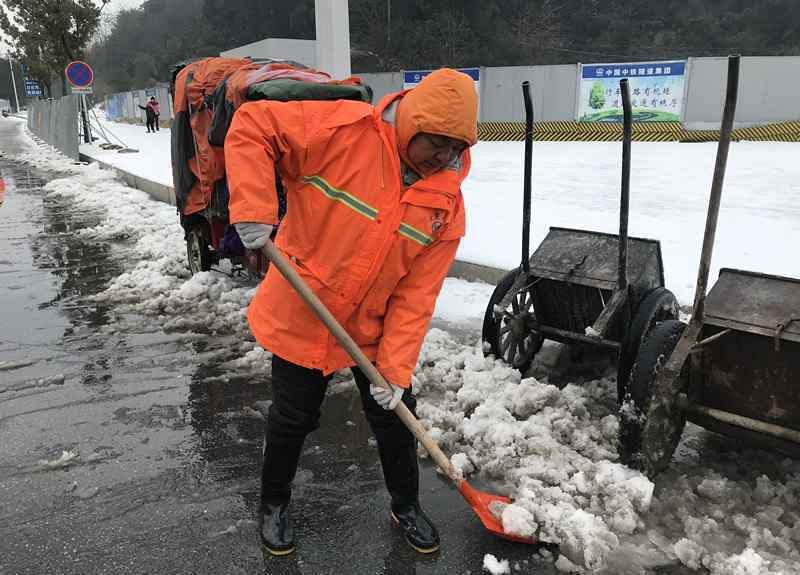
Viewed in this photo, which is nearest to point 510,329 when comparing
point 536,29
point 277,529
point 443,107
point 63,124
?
point 277,529

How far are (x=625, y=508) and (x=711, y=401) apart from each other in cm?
68

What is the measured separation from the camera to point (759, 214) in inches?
303

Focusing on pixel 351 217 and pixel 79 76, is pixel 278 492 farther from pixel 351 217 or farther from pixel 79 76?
pixel 79 76

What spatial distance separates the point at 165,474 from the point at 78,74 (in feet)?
58.0

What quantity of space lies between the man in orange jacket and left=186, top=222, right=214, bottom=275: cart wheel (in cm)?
374

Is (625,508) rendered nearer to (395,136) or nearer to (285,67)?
(395,136)

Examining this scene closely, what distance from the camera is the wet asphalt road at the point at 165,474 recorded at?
2477 mm

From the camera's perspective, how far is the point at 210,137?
4.89 meters

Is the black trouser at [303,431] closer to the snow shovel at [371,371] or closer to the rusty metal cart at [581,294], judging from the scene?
the snow shovel at [371,371]

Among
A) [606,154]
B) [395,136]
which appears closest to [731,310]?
[395,136]

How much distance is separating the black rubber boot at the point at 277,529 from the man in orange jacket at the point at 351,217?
11.0 inches

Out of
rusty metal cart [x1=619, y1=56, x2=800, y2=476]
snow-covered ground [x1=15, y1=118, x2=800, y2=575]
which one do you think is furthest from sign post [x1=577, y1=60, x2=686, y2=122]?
rusty metal cart [x1=619, y1=56, x2=800, y2=476]

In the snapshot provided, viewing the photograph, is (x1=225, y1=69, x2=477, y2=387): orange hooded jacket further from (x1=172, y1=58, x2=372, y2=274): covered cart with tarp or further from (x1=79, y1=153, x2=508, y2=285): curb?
(x1=79, y1=153, x2=508, y2=285): curb

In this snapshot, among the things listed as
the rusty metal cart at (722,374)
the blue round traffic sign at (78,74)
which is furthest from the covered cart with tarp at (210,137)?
the blue round traffic sign at (78,74)
